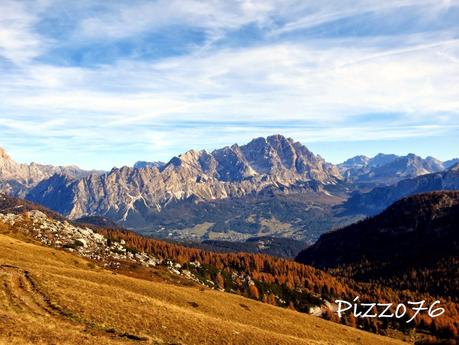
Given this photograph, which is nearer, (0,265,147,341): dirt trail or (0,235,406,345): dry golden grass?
(0,235,406,345): dry golden grass

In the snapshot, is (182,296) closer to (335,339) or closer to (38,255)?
(335,339)

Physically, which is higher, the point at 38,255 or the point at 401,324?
the point at 38,255

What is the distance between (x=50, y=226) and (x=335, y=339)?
408 feet

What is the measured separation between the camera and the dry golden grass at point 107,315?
40219mm

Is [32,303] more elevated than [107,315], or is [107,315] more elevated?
[32,303]

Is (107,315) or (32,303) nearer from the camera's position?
(32,303)

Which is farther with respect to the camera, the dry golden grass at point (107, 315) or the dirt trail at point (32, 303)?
the dirt trail at point (32, 303)

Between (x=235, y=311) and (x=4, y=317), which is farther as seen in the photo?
(x=235, y=311)

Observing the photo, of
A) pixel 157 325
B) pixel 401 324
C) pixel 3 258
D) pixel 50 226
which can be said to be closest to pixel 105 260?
pixel 50 226

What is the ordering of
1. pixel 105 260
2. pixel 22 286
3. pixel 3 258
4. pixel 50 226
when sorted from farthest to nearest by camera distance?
1. pixel 50 226
2. pixel 105 260
3. pixel 3 258
4. pixel 22 286

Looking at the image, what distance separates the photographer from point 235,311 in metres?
79.1

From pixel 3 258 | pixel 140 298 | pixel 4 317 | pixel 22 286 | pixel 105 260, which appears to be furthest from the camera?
pixel 105 260

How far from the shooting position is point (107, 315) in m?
49.6

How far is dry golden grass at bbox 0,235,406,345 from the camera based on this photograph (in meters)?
40.2
